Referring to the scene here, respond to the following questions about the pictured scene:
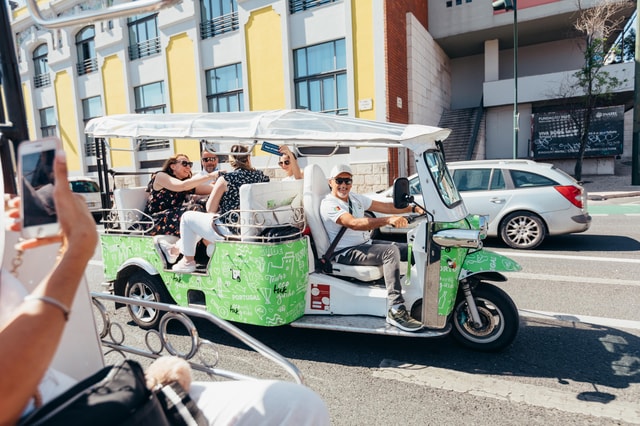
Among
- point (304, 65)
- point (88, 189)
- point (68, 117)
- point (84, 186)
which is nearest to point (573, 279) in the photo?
point (304, 65)

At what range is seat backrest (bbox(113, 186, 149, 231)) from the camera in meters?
5.09

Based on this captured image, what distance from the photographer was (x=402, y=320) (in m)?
3.79

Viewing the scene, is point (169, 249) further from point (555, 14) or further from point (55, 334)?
point (555, 14)

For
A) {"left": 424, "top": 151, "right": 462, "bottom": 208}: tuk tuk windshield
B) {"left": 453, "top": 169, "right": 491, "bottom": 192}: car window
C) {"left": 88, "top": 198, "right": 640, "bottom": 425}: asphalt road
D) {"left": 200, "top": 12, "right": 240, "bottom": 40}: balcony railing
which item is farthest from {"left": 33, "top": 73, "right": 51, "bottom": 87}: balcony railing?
{"left": 424, "top": 151, "right": 462, "bottom": 208}: tuk tuk windshield

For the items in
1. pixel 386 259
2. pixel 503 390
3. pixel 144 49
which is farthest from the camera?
pixel 144 49

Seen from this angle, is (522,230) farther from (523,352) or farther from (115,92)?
(115,92)

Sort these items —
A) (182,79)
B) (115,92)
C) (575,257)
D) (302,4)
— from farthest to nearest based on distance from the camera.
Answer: (115,92), (182,79), (302,4), (575,257)

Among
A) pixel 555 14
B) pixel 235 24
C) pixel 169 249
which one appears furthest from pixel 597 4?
pixel 169 249

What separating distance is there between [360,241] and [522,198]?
5.12 metres

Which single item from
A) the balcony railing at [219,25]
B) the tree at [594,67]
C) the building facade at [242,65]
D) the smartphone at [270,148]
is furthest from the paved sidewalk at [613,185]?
the balcony railing at [219,25]

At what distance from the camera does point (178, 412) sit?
59.8 inches

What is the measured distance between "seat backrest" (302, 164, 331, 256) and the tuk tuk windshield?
123cm

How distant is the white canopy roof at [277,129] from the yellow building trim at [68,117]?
2335 cm

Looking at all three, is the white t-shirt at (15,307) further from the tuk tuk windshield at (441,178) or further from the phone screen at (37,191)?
the tuk tuk windshield at (441,178)
